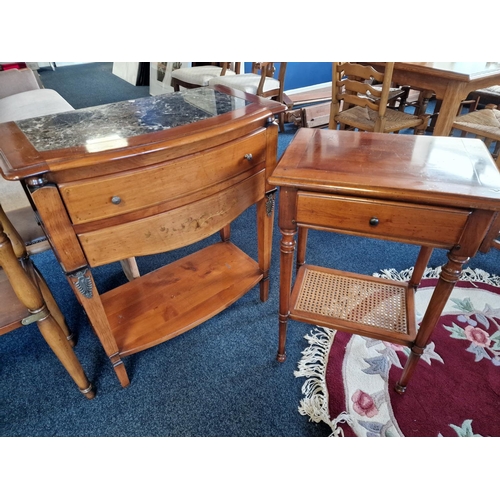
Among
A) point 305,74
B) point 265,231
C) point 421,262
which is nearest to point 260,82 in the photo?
point 265,231

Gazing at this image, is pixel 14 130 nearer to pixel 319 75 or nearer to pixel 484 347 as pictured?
pixel 484 347

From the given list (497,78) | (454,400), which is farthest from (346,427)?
(497,78)

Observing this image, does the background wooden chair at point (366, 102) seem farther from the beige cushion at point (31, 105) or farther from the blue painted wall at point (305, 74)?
the blue painted wall at point (305, 74)

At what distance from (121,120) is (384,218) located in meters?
0.86

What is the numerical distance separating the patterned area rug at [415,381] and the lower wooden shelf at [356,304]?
0.83 feet

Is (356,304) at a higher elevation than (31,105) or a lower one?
lower

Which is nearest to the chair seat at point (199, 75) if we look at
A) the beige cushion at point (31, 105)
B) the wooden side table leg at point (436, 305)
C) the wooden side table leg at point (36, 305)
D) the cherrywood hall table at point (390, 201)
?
the beige cushion at point (31, 105)

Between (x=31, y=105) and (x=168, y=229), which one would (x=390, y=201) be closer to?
(x=168, y=229)

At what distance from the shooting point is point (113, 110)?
3.83ft

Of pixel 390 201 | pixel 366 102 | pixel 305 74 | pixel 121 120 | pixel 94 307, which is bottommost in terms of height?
pixel 305 74

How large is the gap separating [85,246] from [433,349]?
1.38 m

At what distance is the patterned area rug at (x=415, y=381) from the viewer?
1.19 meters

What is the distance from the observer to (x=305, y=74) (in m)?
4.56
